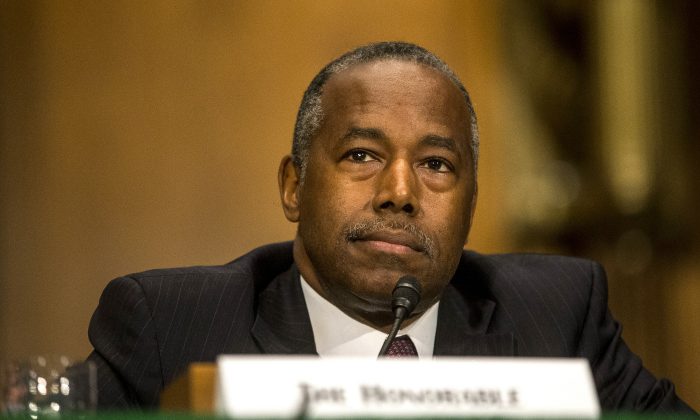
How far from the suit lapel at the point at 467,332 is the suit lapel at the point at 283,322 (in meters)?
0.31

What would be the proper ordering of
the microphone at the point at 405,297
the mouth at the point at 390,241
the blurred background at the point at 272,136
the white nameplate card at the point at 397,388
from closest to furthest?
the white nameplate card at the point at 397,388 < the microphone at the point at 405,297 < the mouth at the point at 390,241 < the blurred background at the point at 272,136

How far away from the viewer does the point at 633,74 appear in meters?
4.66

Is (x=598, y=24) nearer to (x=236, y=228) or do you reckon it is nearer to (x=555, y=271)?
(x=236, y=228)

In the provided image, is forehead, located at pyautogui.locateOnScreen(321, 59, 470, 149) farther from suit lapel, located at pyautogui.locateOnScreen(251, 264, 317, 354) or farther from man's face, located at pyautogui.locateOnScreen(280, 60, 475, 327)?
suit lapel, located at pyautogui.locateOnScreen(251, 264, 317, 354)

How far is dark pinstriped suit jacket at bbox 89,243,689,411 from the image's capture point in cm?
244

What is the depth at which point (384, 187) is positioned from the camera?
242 cm

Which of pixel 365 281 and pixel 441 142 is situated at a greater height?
pixel 441 142

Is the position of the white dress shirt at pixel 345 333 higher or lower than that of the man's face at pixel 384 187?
lower

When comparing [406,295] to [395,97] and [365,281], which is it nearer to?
[365,281]

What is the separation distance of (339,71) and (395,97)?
0.18 m

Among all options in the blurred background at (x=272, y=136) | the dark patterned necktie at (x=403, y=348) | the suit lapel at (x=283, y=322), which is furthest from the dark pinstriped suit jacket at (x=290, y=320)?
the blurred background at (x=272, y=136)

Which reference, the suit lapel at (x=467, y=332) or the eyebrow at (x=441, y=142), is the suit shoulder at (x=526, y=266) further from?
the eyebrow at (x=441, y=142)

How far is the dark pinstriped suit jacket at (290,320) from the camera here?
8.00 feet

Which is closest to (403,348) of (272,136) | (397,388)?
(397,388)
